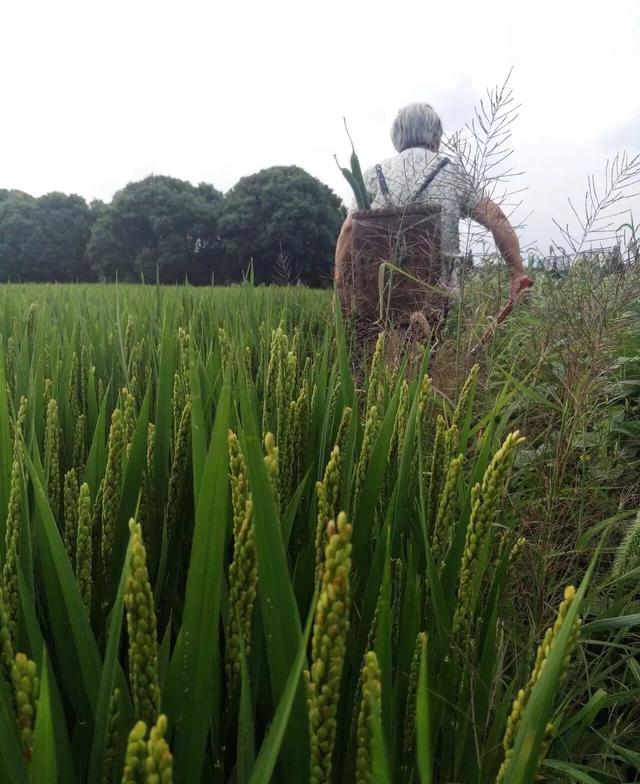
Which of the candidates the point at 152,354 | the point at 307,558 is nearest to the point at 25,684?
the point at 307,558

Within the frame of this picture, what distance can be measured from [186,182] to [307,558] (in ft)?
113

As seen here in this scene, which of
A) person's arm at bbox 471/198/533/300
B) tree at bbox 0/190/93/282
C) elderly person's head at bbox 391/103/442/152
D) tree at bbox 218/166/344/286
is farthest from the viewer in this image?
tree at bbox 0/190/93/282

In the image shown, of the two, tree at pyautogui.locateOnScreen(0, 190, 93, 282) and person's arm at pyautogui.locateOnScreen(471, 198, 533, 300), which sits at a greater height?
tree at pyautogui.locateOnScreen(0, 190, 93, 282)

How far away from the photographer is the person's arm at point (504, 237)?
198 centimetres

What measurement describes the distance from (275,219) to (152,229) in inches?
266

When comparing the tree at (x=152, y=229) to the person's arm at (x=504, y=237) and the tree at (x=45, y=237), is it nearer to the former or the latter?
the tree at (x=45, y=237)

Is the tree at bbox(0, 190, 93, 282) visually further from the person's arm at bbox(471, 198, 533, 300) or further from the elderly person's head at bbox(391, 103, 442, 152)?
the person's arm at bbox(471, 198, 533, 300)

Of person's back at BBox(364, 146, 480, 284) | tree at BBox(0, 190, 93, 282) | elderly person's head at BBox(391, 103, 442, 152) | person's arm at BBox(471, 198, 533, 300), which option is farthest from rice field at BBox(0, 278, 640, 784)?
tree at BBox(0, 190, 93, 282)

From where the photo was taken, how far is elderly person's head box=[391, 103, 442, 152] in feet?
Result: 12.4

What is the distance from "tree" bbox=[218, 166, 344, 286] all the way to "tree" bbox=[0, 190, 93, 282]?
8.86 metres

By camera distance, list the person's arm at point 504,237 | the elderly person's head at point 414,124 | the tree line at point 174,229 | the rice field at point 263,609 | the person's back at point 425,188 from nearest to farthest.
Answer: the rice field at point 263,609 < the person's arm at point 504,237 < the person's back at point 425,188 < the elderly person's head at point 414,124 < the tree line at point 174,229

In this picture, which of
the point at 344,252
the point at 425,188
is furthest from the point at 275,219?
the point at 425,188

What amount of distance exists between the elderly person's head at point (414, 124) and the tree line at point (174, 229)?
18995 mm

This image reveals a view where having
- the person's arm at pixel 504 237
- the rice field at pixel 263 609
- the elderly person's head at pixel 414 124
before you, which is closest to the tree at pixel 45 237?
the elderly person's head at pixel 414 124
